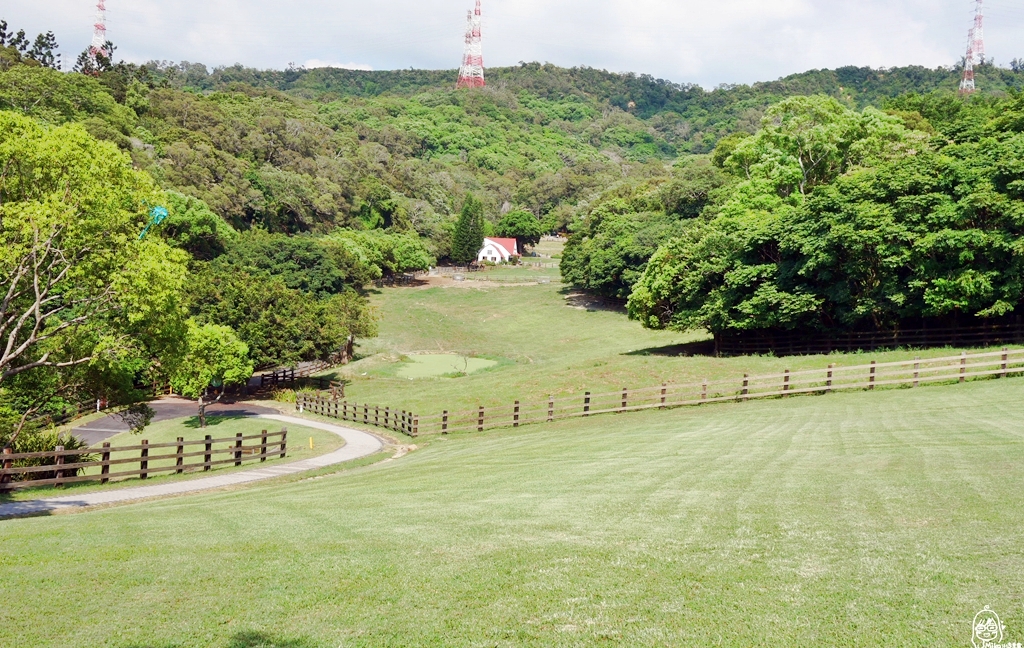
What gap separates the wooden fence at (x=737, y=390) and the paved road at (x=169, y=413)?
17.0 metres

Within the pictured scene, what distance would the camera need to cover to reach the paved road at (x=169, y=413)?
141 feet

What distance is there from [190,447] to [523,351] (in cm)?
4163

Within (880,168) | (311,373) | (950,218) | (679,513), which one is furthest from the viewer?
(311,373)

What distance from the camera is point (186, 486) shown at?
20.6 meters

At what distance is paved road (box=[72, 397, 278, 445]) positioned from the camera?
141 feet

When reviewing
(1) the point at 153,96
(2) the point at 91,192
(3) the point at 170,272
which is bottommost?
(3) the point at 170,272

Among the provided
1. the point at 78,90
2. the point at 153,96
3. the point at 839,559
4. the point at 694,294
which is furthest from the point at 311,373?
the point at 153,96

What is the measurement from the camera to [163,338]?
21.4 m

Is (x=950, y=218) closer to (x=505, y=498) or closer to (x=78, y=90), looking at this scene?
(x=505, y=498)

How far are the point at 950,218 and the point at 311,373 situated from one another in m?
46.7

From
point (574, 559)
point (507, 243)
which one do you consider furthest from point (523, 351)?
point (507, 243)

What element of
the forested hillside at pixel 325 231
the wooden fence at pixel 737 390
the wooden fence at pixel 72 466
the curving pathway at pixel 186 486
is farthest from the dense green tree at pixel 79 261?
the wooden fence at pixel 737 390

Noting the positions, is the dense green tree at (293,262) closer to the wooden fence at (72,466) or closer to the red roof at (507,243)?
the wooden fence at (72,466)

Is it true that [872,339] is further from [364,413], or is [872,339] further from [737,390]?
[364,413]
